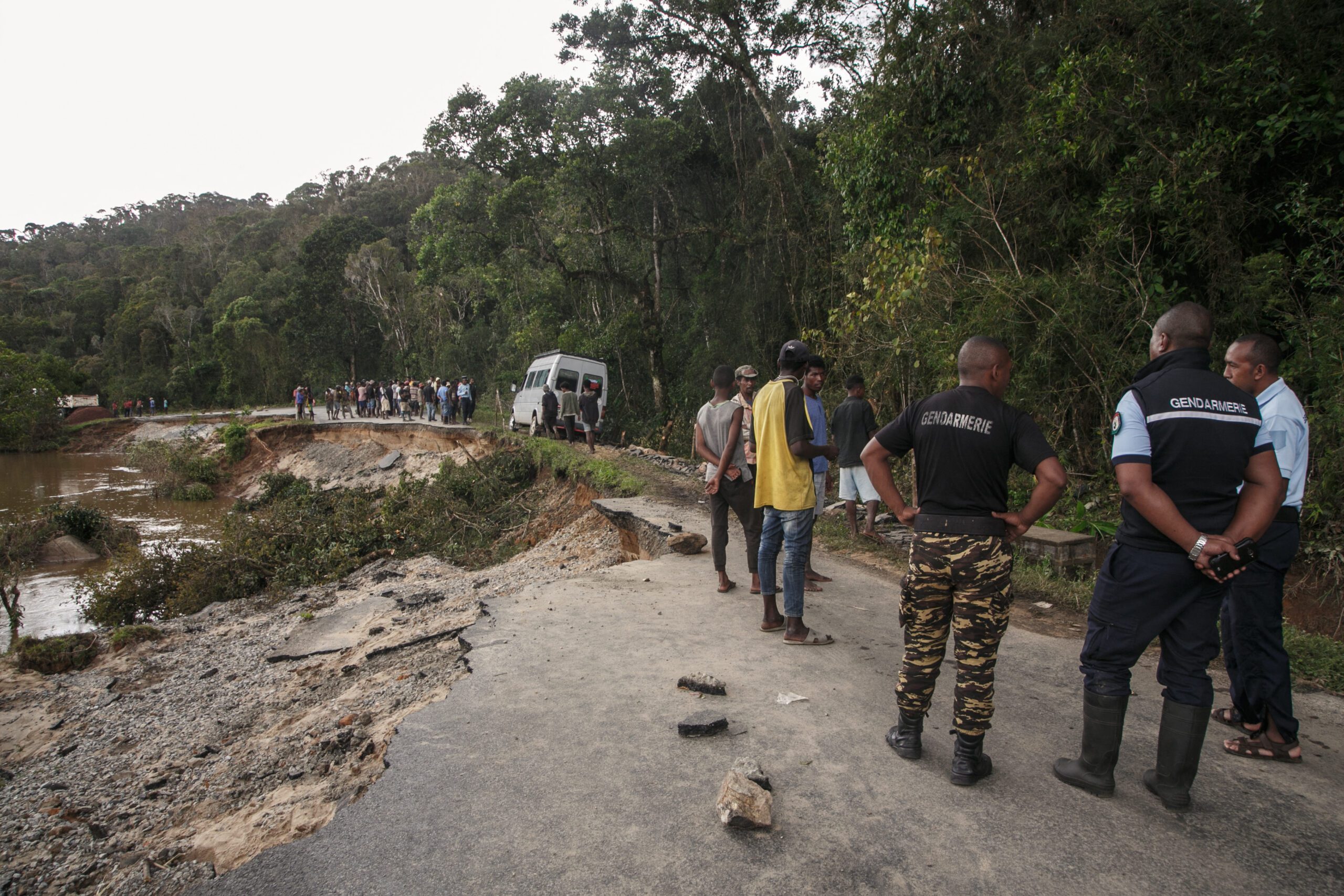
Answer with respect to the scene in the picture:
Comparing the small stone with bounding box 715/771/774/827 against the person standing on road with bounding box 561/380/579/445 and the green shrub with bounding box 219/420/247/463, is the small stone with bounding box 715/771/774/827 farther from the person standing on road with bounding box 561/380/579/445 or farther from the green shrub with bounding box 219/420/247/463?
the green shrub with bounding box 219/420/247/463

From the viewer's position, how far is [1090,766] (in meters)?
2.86

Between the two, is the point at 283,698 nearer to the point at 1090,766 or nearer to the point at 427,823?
the point at 427,823

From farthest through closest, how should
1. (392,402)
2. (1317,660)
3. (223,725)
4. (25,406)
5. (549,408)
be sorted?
(25,406) < (392,402) < (549,408) < (223,725) < (1317,660)

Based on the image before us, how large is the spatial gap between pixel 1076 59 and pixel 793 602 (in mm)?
7101

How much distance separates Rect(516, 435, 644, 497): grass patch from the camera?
1208 centimetres

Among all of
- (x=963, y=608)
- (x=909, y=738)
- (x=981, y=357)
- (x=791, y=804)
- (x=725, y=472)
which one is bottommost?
(x=791, y=804)

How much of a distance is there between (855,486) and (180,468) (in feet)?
93.8

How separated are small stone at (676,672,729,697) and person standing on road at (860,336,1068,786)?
42.9 inches

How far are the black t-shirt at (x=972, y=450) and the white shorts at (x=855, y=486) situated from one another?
16.0ft

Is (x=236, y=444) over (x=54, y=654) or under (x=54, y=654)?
over

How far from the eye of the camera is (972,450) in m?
2.89

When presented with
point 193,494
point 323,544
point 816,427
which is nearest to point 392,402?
point 193,494

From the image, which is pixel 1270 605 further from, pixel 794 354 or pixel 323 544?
pixel 323 544

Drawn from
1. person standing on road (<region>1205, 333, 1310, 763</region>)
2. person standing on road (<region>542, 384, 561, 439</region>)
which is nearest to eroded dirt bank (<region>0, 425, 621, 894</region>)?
person standing on road (<region>1205, 333, 1310, 763</region>)
